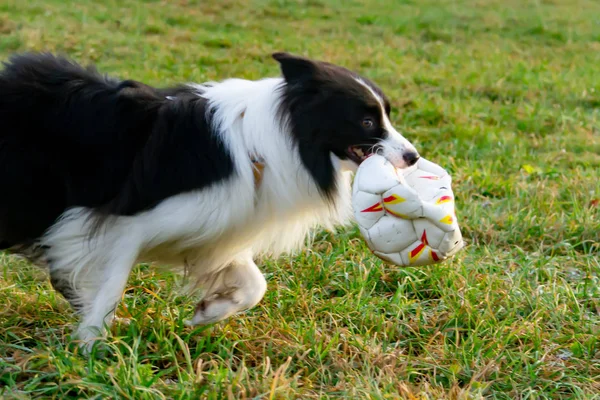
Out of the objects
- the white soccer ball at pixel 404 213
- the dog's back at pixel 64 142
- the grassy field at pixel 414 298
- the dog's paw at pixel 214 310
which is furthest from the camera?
the dog's paw at pixel 214 310

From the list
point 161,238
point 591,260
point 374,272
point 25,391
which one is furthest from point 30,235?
point 591,260

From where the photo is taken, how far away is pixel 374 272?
4.66 m

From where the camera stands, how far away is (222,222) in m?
3.59

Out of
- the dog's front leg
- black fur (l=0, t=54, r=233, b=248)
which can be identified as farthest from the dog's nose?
the dog's front leg

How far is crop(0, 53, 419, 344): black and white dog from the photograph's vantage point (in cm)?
361

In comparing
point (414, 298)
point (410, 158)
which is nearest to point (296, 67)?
point (410, 158)

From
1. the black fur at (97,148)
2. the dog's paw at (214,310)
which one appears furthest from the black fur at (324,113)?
the dog's paw at (214,310)

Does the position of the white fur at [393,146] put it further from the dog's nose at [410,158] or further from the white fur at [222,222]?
the white fur at [222,222]

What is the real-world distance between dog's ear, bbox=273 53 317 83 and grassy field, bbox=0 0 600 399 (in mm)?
1200

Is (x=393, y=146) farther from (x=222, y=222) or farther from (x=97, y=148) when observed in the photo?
(x=97, y=148)

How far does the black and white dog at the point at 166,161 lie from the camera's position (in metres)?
3.61

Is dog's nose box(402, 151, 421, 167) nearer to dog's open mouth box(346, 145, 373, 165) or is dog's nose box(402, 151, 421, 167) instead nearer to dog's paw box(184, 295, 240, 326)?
dog's open mouth box(346, 145, 373, 165)

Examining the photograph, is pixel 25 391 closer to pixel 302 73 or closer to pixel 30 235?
pixel 30 235

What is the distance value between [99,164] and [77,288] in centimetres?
63
